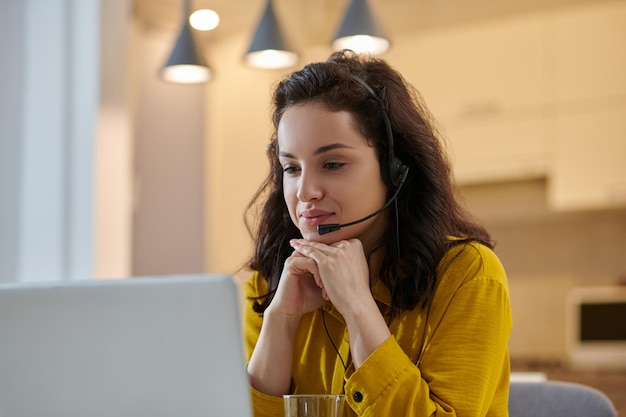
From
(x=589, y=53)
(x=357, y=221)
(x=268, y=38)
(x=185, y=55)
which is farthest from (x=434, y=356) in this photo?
(x=589, y=53)

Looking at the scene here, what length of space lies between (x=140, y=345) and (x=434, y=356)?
541 mm

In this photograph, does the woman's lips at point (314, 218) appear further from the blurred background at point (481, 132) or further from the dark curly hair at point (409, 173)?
the blurred background at point (481, 132)

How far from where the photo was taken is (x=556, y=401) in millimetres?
1623

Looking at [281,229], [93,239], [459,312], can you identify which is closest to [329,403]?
[459,312]

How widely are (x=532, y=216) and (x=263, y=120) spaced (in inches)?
63.0

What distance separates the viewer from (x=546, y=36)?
4730 mm

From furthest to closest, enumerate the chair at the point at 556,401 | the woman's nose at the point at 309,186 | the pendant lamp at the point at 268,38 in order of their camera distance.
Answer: the pendant lamp at the point at 268,38 < the chair at the point at 556,401 < the woman's nose at the point at 309,186

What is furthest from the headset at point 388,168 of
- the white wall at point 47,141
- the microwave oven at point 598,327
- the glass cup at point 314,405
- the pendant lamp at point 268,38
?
the microwave oven at point 598,327

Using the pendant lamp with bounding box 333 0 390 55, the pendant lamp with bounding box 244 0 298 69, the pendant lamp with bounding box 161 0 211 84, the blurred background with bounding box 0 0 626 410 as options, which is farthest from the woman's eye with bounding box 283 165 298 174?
the blurred background with bounding box 0 0 626 410

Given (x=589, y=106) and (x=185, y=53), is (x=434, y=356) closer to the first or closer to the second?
(x=185, y=53)

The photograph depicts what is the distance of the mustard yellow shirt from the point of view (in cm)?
122

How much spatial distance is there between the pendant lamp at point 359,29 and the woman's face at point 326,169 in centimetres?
163

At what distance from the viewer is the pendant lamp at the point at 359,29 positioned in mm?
2979

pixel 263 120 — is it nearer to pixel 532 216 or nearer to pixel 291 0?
pixel 291 0
